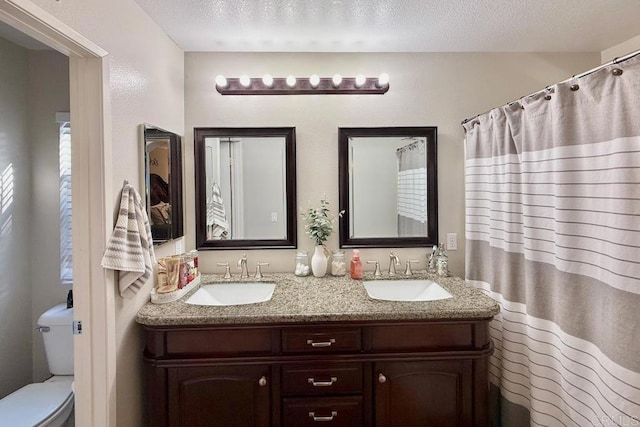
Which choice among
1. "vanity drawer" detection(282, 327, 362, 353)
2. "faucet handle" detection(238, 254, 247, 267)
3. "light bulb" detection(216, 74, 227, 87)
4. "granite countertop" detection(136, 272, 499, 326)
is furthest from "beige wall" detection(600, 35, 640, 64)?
"faucet handle" detection(238, 254, 247, 267)

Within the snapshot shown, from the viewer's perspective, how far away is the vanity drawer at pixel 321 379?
1.47 meters

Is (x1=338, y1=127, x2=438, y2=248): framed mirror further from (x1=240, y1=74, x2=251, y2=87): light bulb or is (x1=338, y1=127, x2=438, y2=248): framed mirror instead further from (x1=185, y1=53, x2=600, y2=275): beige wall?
(x1=240, y1=74, x2=251, y2=87): light bulb

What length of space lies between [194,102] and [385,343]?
6.03 ft

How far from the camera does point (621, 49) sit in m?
1.98

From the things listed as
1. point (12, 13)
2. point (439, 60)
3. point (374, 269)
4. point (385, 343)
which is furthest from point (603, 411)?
point (12, 13)

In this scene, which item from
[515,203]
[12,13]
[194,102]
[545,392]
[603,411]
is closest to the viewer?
[12,13]

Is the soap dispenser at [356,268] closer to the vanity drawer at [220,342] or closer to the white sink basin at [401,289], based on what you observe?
the white sink basin at [401,289]

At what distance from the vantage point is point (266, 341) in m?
1.47

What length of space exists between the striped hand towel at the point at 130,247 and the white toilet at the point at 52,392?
2.56ft

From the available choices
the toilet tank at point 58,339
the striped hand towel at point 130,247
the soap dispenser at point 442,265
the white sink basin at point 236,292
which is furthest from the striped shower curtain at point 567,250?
the toilet tank at point 58,339

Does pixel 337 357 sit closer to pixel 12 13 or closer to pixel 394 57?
pixel 12 13

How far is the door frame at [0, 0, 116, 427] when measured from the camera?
1235 millimetres

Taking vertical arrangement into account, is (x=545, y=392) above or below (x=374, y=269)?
below

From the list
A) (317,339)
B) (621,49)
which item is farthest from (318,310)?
(621,49)
